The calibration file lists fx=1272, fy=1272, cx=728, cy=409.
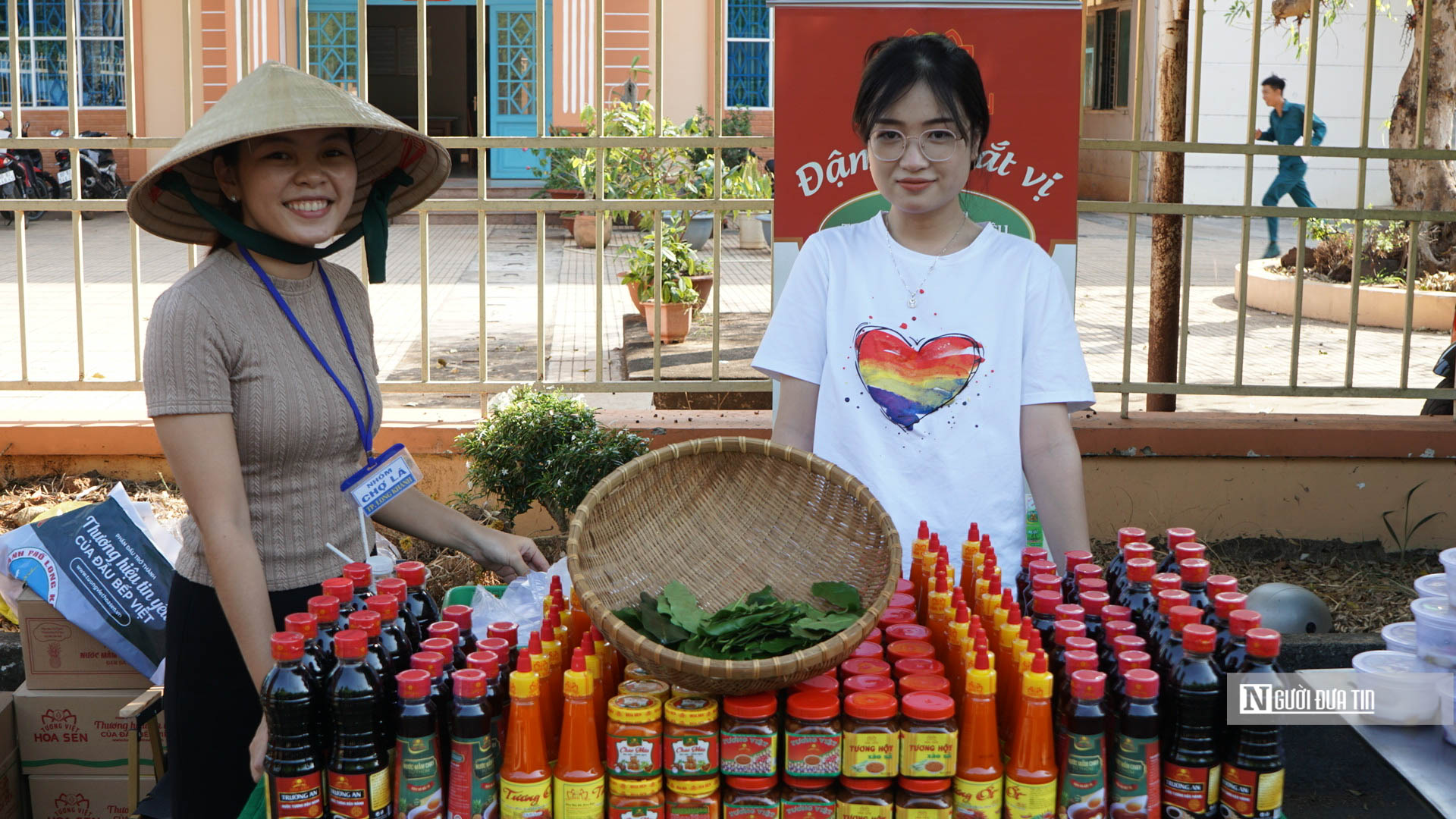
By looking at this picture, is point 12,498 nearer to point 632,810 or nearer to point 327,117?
point 327,117

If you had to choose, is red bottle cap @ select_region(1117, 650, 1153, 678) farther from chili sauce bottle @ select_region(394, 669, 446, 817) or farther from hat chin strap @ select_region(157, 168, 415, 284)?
hat chin strap @ select_region(157, 168, 415, 284)

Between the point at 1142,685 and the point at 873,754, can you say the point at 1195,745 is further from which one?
the point at 873,754

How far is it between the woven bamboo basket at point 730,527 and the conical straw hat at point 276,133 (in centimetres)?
77

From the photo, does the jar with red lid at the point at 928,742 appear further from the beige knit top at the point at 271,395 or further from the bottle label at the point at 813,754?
the beige knit top at the point at 271,395

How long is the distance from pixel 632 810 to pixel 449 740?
0.85ft

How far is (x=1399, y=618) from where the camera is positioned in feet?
14.8

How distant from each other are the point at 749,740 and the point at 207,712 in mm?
1053

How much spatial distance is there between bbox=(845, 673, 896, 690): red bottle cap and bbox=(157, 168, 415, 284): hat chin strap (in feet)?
3.72

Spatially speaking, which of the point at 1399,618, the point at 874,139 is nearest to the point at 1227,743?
the point at 874,139

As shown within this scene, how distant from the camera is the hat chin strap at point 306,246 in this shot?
210 cm

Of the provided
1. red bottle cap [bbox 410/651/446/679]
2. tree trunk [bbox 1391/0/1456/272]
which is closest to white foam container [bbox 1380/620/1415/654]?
red bottle cap [bbox 410/651/446/679]

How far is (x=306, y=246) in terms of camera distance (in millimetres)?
2156

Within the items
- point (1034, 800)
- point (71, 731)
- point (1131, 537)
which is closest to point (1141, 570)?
point (1131, 537)

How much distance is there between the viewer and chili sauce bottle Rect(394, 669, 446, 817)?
1.60 meters
